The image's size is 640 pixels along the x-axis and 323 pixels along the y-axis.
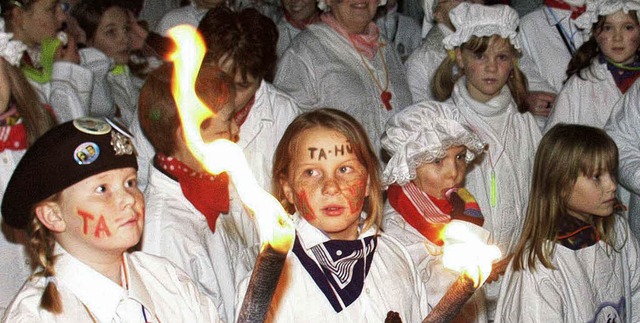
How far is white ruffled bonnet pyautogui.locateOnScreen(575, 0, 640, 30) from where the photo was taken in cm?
621

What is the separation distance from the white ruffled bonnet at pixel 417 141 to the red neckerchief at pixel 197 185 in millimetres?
795

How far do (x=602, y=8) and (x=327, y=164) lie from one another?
3.09 metres

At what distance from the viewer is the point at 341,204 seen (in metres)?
3.68

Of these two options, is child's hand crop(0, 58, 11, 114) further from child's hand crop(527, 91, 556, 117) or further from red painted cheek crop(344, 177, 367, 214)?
child's hand crop(527, 91, 556, 117)

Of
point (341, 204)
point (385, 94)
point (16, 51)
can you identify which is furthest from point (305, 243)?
point (385, 94)

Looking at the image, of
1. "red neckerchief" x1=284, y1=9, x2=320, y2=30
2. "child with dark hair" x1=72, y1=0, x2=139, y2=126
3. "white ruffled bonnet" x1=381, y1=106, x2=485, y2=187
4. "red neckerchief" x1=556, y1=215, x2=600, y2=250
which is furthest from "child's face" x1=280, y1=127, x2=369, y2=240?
"red neckerchief" x1=284, y1=9, x2=320, y2=30

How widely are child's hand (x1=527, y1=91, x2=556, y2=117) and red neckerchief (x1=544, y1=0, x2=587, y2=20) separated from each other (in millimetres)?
660

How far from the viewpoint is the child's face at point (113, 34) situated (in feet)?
22.3

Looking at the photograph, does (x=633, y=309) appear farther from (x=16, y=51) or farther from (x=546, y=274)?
(x=16, y=51)

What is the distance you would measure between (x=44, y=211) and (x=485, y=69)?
10.8 feet

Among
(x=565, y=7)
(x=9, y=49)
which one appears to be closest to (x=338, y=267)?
(x=9, y=49)

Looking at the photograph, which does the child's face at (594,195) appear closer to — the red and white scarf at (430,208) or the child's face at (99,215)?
the red and white scarf at (430,208)

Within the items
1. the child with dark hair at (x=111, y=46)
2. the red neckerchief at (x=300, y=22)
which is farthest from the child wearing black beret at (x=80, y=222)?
the red neckerchief at (x=300, y=22)

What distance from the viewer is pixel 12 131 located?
4.66 meters
